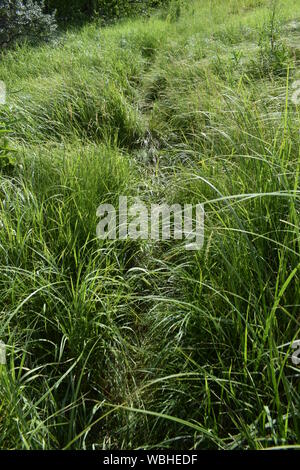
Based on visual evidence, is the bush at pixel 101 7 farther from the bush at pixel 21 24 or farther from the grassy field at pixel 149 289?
the grassy field at pixel 149 289

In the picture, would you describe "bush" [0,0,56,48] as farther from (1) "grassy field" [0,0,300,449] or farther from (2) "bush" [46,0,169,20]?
(1) "grassy field" [0,0,300,449]

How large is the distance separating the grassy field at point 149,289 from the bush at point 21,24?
303cm

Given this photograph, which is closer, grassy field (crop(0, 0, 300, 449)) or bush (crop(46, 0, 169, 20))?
grassy field (crop(0, 0, 300, 449))

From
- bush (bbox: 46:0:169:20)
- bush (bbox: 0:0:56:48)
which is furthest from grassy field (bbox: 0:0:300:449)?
bush (bbox: 46:0:169:20)

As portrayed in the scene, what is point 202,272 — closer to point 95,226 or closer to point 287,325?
point 287,325

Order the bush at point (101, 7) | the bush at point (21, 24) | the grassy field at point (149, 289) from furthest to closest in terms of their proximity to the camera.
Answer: the bush at point (101, 7), the bush at point (21, 24), the grassy field at point (149, 289)

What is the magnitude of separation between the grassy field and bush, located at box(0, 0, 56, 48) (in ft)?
9.95

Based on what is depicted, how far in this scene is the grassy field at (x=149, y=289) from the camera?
109 centimetres

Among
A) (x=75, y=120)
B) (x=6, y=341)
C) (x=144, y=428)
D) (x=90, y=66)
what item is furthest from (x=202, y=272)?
(x=90, y=66)

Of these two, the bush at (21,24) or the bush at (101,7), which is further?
the bush at (101,7)

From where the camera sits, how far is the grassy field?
1.09 metres

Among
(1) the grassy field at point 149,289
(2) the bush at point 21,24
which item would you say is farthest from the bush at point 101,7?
(1) the grassy field at point 149,289
